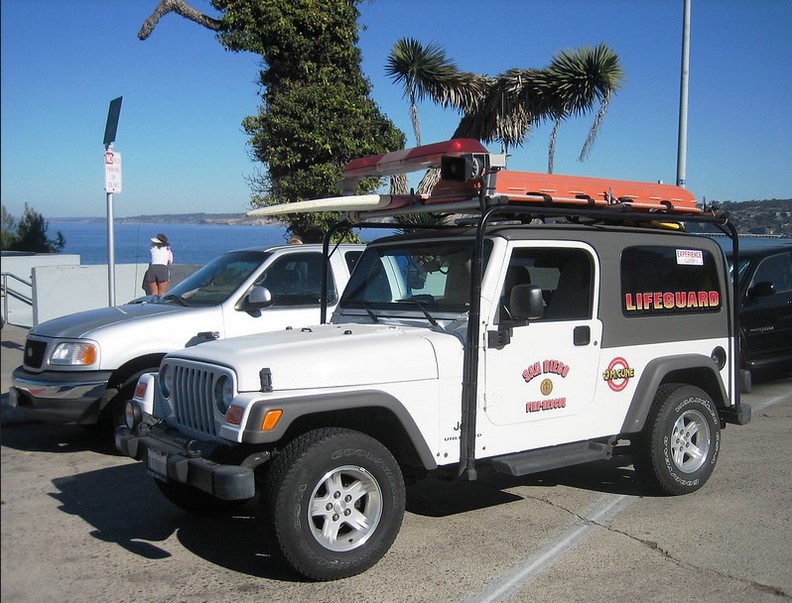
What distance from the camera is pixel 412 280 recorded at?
5.96 m

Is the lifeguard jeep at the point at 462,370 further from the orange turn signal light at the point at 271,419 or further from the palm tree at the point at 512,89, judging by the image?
the palm tree at the point at 512,89

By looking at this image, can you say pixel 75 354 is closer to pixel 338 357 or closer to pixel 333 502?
pixel 338 357

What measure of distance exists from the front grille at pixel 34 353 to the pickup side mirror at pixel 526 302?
4.69 metres

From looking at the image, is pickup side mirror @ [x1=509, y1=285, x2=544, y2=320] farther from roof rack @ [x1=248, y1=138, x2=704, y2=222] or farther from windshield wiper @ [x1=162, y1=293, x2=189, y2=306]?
windshield wiper @ [x1=162, y1=293, x2=189, y2=306]

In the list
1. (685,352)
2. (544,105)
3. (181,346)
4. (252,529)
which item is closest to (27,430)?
(181,346)

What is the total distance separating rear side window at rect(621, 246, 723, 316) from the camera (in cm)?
596

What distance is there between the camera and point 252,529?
5.57 meters

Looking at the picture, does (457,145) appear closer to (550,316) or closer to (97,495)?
(550,316)

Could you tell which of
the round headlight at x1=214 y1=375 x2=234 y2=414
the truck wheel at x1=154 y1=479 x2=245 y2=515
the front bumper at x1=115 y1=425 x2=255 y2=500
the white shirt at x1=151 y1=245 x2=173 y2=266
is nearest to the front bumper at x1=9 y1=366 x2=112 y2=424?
the truck wheel at x1=154 y1=479 x2=245 y2=515

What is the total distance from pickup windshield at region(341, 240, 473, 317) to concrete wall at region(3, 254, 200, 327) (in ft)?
33.6

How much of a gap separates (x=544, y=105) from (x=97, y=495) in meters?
11.1

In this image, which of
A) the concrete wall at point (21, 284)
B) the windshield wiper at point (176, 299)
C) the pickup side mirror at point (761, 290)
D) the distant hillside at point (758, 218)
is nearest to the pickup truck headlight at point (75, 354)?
the windshield wiper at point (176, 299)

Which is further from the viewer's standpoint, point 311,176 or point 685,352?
point 311,176

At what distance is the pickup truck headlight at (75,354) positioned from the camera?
7258mm
